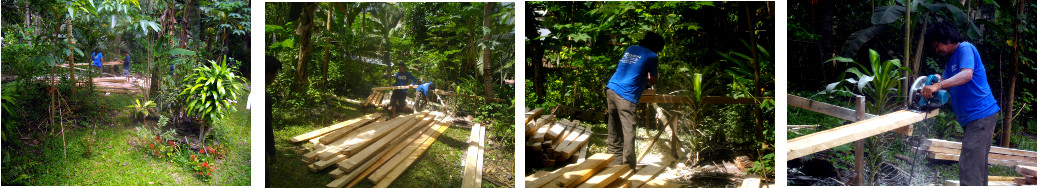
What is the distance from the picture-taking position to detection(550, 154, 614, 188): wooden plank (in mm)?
3564

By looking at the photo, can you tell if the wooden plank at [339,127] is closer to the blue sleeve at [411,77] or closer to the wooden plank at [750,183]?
the blue sleeve at [411,77]

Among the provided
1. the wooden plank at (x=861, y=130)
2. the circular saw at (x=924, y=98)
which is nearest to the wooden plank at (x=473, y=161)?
the wooden plank at (x=861, y=130)

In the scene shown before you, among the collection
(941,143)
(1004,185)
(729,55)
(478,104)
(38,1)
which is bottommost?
(1004,185)

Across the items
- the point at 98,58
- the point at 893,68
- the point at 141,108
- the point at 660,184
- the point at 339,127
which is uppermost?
the point at 98,58

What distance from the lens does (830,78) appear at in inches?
144

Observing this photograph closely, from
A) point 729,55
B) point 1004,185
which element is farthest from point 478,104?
point 1004,185

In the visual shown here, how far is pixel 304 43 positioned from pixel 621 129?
1.97 m

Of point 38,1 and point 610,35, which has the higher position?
point 38,1

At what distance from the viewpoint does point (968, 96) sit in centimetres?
362

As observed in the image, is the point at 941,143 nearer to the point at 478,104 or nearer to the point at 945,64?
the point at 945,64

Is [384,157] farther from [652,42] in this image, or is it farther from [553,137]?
[652,42]

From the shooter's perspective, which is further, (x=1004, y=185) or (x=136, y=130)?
(x=136, y=130)

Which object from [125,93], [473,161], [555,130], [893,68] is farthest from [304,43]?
[893,68]

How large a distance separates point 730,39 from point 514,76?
1.32 m
